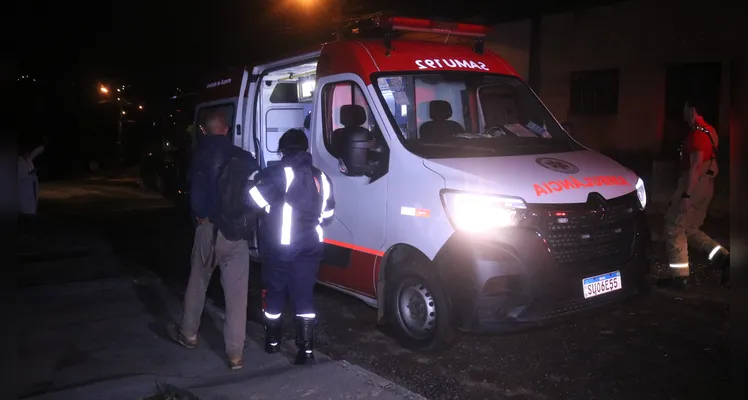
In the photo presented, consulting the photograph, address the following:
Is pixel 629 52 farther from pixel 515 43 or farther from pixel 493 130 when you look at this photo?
pixel 493 130

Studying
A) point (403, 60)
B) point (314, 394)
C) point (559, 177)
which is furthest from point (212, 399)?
point (403, 60)

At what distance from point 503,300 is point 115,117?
154ft

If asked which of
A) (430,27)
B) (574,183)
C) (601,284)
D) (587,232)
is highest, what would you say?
(430,27)

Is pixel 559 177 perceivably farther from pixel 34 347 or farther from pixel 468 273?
pixel 34 347

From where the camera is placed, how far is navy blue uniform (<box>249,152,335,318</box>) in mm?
4766

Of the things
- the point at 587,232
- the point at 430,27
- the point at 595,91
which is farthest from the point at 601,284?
the point at 595,91

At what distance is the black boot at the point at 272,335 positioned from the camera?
5.07 m

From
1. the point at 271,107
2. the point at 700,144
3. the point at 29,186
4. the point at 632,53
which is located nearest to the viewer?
the point at 700,144

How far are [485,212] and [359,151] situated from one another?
1.21m

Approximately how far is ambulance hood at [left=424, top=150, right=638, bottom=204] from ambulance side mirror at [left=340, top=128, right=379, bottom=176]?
0.57 m

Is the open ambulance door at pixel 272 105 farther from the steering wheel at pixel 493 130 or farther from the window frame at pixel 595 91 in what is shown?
the window frame at pixel 595 91

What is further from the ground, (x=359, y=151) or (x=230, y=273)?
(x=359, y=151)

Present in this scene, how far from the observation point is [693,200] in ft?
23.0

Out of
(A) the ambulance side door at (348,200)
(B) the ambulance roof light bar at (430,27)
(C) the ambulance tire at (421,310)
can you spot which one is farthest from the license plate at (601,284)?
(B) the ambulance roof light bar at (430,27)
